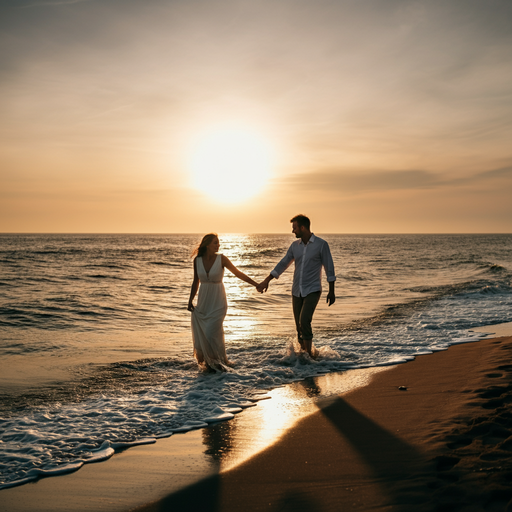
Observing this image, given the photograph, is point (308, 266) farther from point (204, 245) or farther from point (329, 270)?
point (204, 245)

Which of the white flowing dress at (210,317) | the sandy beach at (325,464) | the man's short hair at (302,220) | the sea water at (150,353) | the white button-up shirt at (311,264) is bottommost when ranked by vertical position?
the sea water at (150,353)

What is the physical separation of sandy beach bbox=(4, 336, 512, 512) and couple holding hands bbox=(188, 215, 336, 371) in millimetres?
1784

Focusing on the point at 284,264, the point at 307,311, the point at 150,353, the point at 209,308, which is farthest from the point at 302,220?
the point at 150,353

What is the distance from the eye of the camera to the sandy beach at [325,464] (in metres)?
2.87

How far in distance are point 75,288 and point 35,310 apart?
18.8 feet

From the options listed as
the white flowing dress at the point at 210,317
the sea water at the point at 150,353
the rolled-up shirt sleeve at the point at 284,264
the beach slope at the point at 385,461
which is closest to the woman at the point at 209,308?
the white flowing dress at the point at 210,317

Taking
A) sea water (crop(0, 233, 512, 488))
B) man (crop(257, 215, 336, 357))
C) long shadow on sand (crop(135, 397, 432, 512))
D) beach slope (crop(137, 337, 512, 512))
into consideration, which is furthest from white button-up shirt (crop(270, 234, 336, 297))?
long shadow on sand (crop(135, 397, 432, 512))

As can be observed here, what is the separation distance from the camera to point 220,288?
6.71m

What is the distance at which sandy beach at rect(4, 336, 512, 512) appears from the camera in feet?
9.43

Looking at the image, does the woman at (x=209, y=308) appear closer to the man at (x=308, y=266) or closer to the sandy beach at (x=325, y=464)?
the man at (x=308, y=266)

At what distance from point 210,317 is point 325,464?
11.3ft

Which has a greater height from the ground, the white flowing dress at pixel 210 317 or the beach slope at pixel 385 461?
the white flowing dress at pixel 210 317

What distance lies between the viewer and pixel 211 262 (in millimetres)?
6672

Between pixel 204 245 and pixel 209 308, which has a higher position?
pixel 204 245
